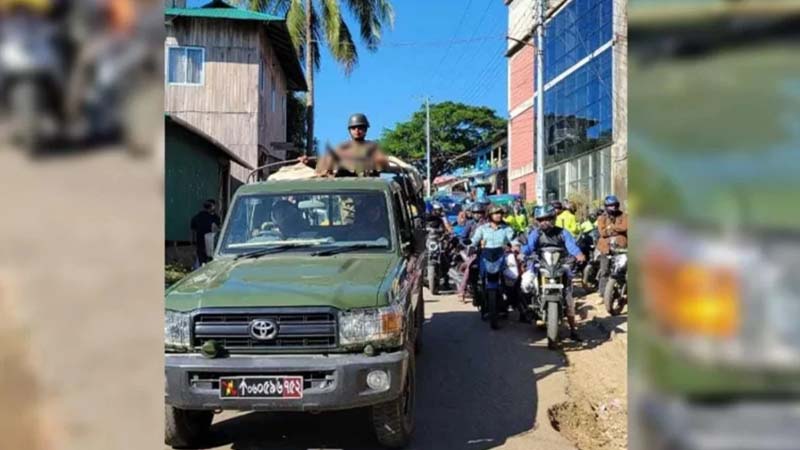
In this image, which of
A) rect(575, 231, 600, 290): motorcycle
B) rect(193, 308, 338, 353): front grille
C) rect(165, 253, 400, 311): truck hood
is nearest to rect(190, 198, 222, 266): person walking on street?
rect(165, 253, 400, 311): truck hood

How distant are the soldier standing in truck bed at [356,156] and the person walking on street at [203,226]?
1821 millimetres

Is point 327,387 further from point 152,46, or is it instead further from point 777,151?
point 777,151

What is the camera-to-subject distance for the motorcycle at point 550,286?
7109mm

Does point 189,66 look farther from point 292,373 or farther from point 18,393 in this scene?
point 18,393

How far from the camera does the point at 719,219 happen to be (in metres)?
0.99

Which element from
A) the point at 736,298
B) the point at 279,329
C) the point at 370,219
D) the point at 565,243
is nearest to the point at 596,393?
the point at 565,243

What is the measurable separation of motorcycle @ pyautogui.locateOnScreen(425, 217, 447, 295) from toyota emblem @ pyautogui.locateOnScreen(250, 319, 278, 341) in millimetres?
7983

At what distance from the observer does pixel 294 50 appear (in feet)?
69.7

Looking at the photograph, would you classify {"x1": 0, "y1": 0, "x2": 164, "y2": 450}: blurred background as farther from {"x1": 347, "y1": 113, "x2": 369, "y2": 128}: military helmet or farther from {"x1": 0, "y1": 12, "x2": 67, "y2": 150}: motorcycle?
{"x1": 347, "y1": 113, "x2": 369, "y2": 128}: military helmet

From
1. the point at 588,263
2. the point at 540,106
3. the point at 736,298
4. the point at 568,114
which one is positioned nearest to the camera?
the point at 736,298

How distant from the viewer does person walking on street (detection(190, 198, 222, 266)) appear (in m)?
6.02

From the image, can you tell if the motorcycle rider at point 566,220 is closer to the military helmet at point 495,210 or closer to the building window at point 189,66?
the military helmet at point 495,210

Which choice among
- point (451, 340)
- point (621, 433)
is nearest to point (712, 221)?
point (621, 433)

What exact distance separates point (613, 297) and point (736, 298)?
8.10 meters
